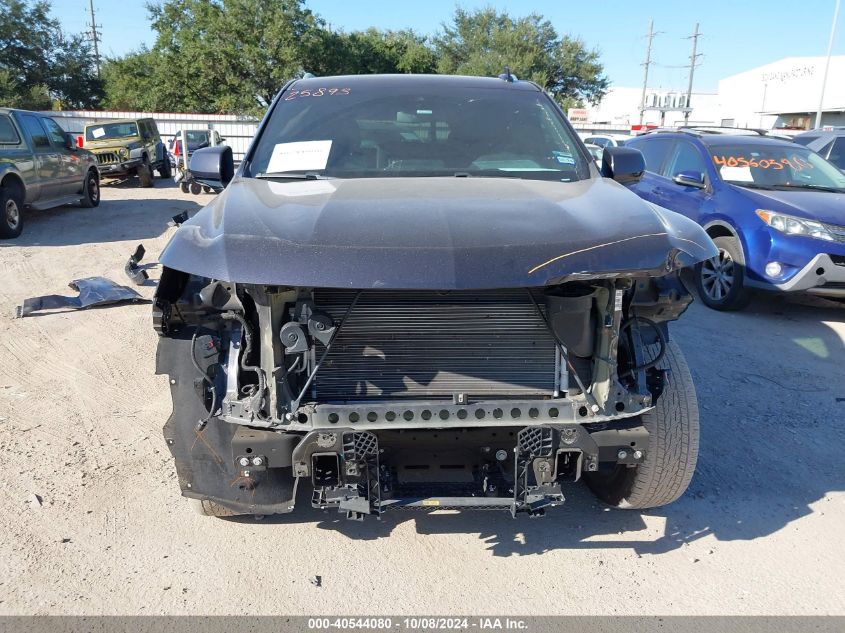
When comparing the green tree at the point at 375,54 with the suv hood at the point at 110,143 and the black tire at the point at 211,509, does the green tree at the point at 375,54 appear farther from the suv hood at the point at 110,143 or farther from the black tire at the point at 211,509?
the black tire at the point at 211,509

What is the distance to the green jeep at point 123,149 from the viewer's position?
1655 centimetres

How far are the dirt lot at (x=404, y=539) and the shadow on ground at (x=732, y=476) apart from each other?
0.01m

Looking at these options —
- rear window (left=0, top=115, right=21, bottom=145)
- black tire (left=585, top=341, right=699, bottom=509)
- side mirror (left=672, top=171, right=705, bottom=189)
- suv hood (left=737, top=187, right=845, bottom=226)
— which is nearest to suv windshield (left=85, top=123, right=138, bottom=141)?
rear window (left=0, top=115, right=21, bottom=145)

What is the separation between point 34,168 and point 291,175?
29.5 feet

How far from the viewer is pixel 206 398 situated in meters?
2.49

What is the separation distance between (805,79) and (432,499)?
47.8 meters

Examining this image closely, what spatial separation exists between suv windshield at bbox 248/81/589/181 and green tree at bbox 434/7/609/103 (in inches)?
1766

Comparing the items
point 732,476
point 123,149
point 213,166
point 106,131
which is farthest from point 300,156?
point 106,131

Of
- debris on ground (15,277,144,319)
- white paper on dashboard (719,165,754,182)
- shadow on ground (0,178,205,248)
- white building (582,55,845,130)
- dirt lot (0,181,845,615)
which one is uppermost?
white building (582,55,845,130)

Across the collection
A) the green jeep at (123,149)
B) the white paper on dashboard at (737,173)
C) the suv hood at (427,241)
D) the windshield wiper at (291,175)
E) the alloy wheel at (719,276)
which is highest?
the windshield wiper at (291,175)

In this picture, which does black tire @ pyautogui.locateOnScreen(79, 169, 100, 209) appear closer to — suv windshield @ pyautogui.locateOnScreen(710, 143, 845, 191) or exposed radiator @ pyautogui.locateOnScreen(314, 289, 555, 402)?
suv windshield @ pyautogui.locateOnScreen(710, 143, 845, 191)

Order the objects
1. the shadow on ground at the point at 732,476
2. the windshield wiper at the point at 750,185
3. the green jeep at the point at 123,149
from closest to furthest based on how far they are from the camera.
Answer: the shadow on ground at the point at 732,476
the windshield wiper at the point at 750,185
the green jeep at the point at 123,149

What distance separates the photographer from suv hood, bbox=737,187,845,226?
19.9ft

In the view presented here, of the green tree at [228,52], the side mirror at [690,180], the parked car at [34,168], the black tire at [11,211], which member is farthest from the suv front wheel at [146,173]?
the green tree at [228,52]
